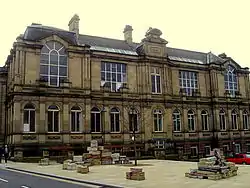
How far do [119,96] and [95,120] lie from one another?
4.47m

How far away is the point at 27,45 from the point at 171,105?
20052 millimetres

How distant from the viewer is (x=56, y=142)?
108 ft

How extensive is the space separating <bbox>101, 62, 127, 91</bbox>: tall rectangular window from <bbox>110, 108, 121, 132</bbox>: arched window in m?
2.88

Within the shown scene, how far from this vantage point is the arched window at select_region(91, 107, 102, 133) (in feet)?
118

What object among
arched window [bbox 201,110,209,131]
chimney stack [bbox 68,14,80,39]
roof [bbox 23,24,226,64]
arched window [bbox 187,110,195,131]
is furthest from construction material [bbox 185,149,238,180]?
chimney stack [bbox 68,14,80,39]

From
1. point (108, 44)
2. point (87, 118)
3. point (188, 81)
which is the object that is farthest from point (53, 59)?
point (188, 81)

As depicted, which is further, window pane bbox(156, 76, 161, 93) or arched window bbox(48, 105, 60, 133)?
window pane bbox(156, 76, 161, 93)

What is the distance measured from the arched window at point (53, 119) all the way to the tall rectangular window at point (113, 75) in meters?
7.13

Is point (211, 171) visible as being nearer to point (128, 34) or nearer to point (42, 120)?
point (42, 120)

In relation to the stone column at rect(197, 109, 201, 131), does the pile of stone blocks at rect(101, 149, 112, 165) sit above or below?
below

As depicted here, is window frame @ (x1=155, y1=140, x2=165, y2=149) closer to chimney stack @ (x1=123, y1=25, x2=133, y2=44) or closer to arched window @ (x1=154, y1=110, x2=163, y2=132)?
arched window @ (x1=154, y1=110, x2=163, y2=132)

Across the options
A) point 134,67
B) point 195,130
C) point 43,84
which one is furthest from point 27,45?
point 195,130

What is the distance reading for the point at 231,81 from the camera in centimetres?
4872

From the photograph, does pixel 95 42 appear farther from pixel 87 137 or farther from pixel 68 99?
pixel 87 137
